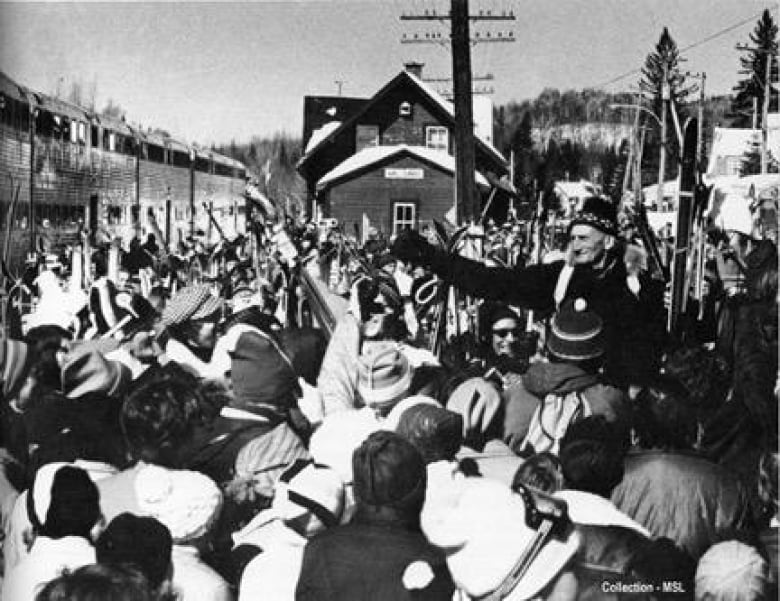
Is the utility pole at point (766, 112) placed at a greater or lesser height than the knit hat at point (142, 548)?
greater

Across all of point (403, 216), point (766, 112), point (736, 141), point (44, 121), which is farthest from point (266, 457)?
point (736, 141)

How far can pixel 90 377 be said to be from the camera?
254 cm

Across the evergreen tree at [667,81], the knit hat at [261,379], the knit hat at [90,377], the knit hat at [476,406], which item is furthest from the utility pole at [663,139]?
the knit hat at [90,377]

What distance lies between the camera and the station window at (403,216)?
9.95ft

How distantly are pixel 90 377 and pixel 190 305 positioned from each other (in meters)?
0.74

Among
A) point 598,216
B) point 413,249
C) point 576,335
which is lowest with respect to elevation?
point 576,335

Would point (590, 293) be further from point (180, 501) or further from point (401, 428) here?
point (180, 501)

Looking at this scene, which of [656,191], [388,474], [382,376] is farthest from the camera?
[656,191]

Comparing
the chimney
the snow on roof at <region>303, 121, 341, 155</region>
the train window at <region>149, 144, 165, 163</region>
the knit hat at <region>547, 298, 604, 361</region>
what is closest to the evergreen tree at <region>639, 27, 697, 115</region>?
the chimney

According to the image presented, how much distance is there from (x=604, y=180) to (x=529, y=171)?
0.89 feet

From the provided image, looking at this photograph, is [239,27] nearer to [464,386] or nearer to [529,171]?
[529,171]

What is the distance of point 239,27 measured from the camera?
2961 millimetres

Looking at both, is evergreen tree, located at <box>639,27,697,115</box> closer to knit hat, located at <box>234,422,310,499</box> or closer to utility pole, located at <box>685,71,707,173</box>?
utility pole, located at <box>685,71,707,173</box>

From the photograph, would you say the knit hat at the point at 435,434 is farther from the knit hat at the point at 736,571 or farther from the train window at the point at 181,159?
the train window at the point at 181,159
